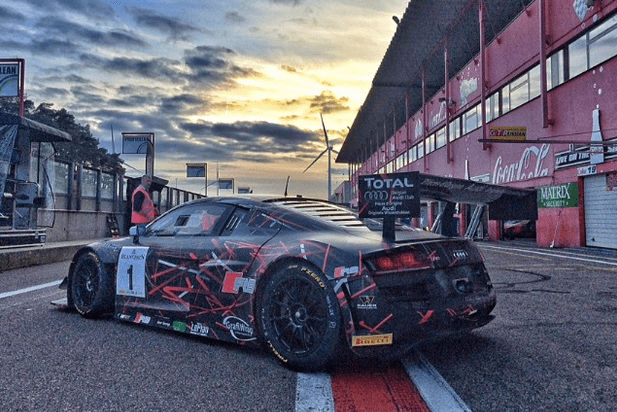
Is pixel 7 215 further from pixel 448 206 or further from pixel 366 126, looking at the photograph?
pixel 366 126

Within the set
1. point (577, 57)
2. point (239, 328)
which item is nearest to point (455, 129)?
point (577, 57)

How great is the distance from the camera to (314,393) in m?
2.77

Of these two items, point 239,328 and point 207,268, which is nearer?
point 239,328

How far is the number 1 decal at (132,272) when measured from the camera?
14.5ft

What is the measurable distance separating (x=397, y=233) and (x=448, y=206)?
1.30 meters

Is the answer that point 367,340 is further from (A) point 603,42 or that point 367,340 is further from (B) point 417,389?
(A) point 603,42

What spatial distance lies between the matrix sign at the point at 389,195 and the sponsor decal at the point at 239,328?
3.61 ft

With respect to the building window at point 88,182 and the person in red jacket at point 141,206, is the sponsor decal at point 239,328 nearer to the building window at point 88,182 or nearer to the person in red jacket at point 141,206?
the person in red jacket at point 141,206

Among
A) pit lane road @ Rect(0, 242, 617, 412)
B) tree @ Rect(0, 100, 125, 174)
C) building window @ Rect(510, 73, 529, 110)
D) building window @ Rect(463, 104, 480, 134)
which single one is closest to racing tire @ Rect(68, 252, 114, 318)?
pit lane road @ Rect(0, 242, 617, 412)

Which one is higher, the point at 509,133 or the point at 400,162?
the point at 400,162

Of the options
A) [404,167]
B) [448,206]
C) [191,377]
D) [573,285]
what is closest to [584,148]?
[573,285]

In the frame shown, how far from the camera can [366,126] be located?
51.6 metres

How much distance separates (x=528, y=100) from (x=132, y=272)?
1821 centimetres

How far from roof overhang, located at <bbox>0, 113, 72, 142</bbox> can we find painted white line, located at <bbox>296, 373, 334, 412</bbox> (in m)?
10.5
